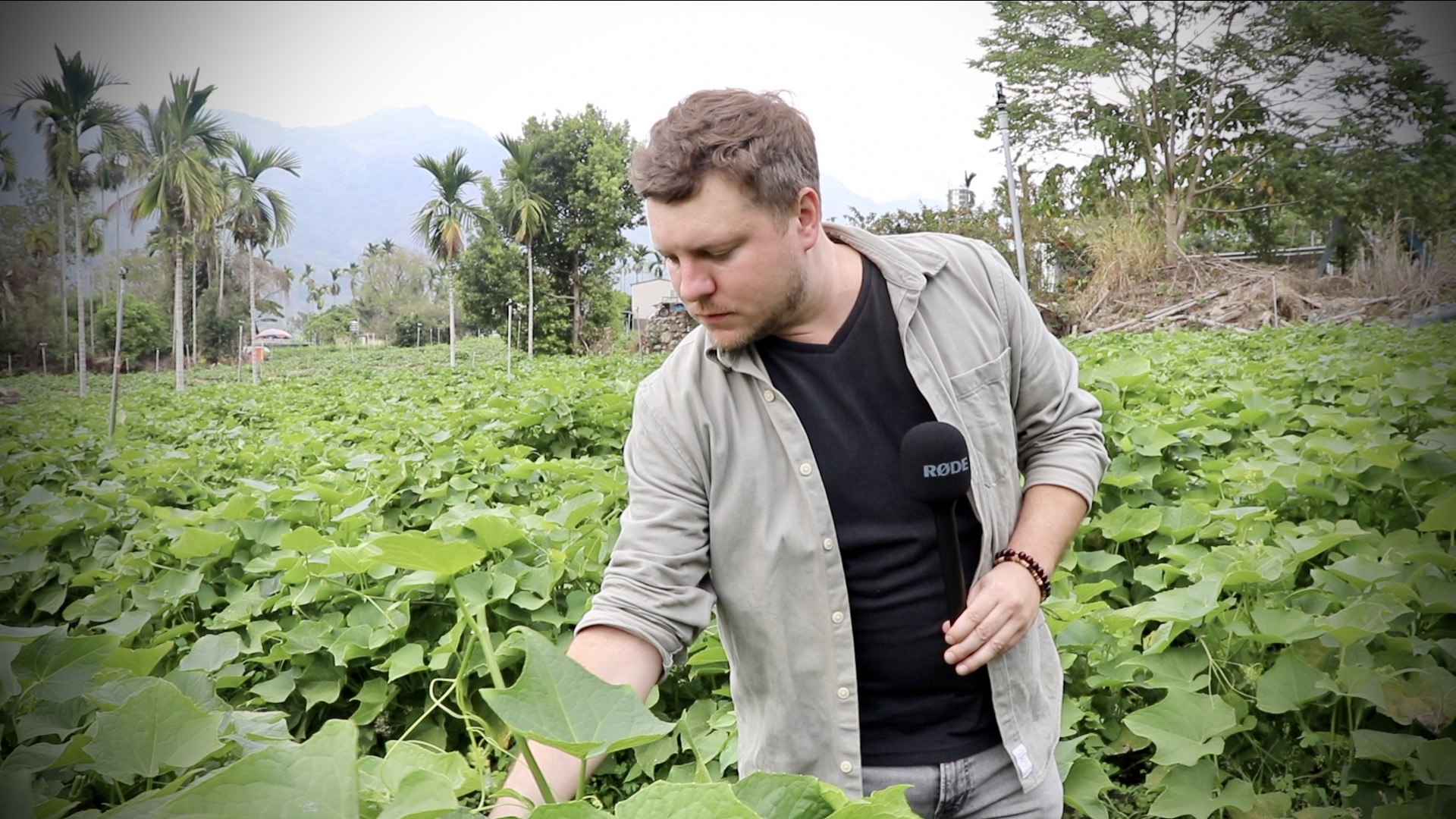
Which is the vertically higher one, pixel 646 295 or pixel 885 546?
pixel 646 295

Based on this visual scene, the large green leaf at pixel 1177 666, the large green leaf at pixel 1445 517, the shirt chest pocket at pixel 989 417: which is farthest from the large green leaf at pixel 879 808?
the large green leaf at pixel 1445 517

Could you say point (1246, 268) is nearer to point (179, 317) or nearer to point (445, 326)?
point (179, 317)

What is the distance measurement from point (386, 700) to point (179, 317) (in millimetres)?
25334

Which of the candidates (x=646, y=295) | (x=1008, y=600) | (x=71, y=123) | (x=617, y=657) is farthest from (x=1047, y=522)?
(x=646, y=295)

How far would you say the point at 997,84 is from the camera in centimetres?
1680

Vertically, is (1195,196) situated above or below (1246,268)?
above

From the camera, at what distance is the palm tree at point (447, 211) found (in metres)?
32.3

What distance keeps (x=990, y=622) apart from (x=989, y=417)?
1.27 feet

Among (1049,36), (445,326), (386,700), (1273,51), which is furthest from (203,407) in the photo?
(445,326)

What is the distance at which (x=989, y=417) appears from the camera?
69.6 inches

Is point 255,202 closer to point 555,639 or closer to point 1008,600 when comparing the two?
point 555,639

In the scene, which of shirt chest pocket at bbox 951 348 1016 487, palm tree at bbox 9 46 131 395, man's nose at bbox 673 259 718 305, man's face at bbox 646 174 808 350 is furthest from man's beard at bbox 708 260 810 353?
palm tree at bbox 9 46 131 395

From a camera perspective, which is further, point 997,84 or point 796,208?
point 997,84

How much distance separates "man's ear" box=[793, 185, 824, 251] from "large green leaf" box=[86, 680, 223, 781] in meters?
1.10
